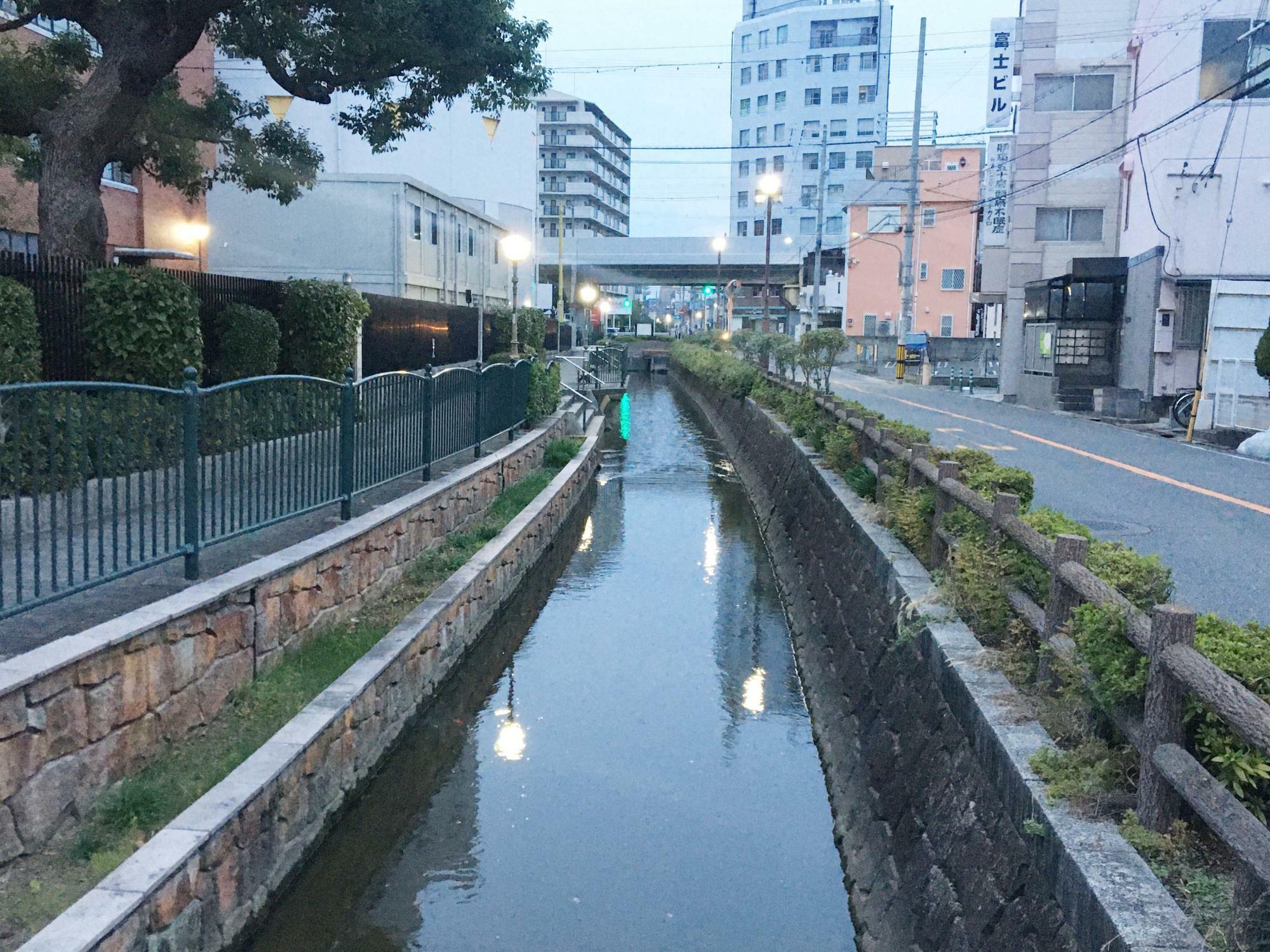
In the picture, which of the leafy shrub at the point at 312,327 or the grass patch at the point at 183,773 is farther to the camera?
the leafy shrub at the point at 312,327

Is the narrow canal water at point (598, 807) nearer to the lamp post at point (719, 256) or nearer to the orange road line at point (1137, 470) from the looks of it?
the orange road line at point (1137, 470)

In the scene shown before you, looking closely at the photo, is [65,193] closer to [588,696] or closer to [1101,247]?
[588,696]

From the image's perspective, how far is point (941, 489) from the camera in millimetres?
8172

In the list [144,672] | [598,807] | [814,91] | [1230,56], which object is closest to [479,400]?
[598,807]

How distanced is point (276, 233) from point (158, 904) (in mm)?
26766

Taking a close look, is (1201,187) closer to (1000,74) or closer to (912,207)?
(912,207)

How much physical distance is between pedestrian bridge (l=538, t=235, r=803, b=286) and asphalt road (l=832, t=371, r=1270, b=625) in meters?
36.3

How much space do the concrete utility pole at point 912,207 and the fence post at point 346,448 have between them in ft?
116

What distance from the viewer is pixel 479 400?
15570 millimetres

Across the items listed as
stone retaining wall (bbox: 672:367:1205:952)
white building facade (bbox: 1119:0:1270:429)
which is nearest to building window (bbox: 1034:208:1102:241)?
white building facade (bbox: 1119:0:1270:429)

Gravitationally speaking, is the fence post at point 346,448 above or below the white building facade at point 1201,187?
below

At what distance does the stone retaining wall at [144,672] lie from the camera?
4824 mm

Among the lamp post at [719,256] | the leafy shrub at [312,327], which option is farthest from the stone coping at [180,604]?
the lamp post at [719,256]

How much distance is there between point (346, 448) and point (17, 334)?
9.17ft
